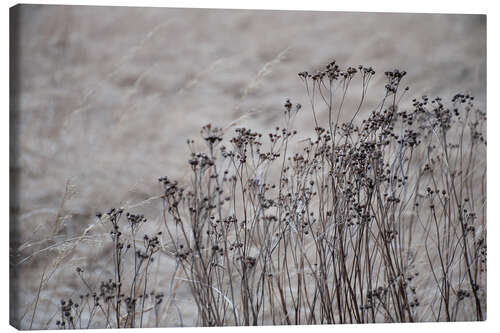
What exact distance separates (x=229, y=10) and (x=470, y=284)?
7.57 feet

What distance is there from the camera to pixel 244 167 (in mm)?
4266

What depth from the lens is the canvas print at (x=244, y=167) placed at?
4121 millimetres

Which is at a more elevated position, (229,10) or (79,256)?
(229,10)

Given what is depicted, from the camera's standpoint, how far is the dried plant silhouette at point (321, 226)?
13.7 feet

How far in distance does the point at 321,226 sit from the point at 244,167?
60 cm

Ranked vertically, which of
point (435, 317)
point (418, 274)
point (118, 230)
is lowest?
point (435, 317)

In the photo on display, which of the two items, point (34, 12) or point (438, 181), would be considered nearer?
point (34, 12)

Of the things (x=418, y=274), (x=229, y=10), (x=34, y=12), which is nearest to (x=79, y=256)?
(x=34, y=12)

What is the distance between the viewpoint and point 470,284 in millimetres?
4539

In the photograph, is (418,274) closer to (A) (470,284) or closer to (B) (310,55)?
(A) (470,284)

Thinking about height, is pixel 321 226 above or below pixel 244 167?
below

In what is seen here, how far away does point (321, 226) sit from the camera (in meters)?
4.34

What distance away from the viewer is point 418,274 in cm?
445

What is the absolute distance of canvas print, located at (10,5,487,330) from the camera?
412cm
